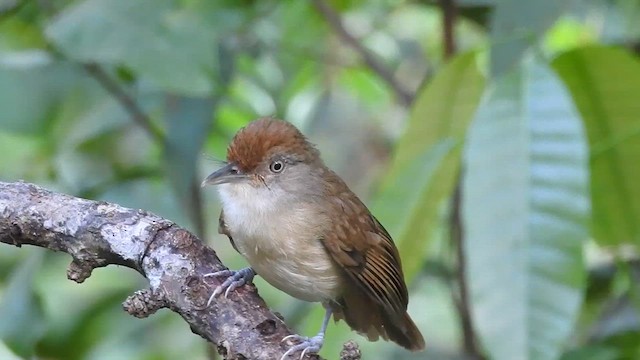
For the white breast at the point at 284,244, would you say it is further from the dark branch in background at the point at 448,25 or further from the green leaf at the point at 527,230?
the dark branch in background at the point at 448,25

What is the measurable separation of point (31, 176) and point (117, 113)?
49 centimetres

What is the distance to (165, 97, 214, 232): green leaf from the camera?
9.53 ft

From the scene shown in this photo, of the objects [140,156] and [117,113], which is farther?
[140,156]

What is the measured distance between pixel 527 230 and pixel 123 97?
1428 millimetres

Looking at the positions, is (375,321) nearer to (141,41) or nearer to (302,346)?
(302,346)

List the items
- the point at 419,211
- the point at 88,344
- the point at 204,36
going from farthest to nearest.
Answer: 1. the point at 88,344
2. the point at 204,36
3. the point at 419,211

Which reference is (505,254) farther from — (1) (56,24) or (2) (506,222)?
(1) (56,24)

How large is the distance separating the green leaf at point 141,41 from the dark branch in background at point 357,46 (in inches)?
31.0

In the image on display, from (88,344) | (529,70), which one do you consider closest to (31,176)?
(88,344)

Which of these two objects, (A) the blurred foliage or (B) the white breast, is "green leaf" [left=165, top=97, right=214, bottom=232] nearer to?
(A) the blurred foliage

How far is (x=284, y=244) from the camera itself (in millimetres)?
2477

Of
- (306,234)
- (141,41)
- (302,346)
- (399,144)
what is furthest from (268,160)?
(302,346)

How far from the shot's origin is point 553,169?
207cm

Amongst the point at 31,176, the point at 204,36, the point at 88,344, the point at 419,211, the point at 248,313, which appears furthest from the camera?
the point at 88,344
